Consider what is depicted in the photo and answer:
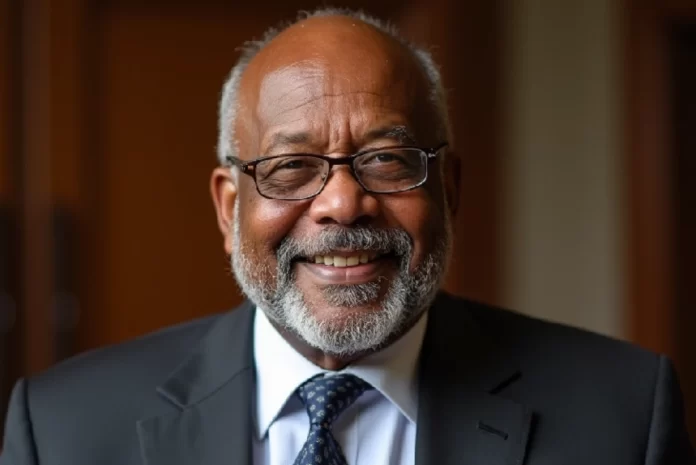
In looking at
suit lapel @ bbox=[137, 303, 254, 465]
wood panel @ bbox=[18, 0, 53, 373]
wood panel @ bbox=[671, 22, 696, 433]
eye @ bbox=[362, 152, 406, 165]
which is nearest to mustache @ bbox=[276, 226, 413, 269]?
eye @ bbox=[362, 152, 406, 165]

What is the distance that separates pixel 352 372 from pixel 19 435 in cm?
56

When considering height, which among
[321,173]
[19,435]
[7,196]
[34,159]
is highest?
[321,173]

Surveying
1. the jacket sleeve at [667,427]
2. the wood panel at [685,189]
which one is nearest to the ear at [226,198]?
the jacket sleeve at [667,427]

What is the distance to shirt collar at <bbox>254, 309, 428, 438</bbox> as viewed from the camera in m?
1.50

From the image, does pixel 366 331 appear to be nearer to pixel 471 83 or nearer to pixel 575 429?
pixel 575 429

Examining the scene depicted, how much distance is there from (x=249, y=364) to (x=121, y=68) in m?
1.48

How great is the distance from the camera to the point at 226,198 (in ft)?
5.38

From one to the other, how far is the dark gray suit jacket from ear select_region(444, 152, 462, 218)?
203mm

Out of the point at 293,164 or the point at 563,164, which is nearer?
the point at 293,164

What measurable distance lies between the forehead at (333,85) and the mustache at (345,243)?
0.51 ft

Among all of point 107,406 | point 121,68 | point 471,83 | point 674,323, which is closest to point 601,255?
point 674,323

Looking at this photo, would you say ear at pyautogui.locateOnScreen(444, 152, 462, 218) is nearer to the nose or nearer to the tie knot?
the nose

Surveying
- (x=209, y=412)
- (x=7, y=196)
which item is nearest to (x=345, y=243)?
(x=209, y=412)

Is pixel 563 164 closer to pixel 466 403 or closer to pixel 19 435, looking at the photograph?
pixel 466 403
